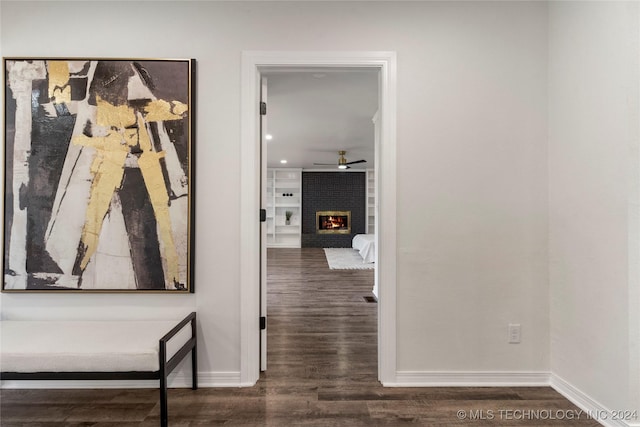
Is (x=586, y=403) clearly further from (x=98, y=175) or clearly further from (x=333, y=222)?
(x=333, y=222)

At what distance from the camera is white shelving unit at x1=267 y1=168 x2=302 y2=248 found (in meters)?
9.65

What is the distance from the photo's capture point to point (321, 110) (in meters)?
3.91

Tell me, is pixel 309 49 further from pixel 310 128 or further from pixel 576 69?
pixel 310 128

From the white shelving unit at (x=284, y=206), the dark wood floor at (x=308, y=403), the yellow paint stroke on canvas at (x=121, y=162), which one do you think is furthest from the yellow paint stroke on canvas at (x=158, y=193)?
the white shelving unit at (x=284, y=206)

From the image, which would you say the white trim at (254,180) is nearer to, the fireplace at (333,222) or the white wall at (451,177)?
the white wall at (451,177)

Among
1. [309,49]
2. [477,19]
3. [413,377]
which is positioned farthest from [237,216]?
[477,19]

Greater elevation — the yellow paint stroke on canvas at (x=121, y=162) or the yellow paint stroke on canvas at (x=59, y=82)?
the yellow paint stroke on canvas at (x=59, y=82)

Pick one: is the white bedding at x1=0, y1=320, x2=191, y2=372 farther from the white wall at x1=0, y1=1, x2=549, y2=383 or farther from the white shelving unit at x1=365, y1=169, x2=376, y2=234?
the white shelving unit at x1=365, y1=169, x2=376, y2=234

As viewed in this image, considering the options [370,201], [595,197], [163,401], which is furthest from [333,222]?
[163,401]

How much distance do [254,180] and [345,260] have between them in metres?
5.52

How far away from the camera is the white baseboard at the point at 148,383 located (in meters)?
2.02

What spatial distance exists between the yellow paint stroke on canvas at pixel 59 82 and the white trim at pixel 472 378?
2.80 meters

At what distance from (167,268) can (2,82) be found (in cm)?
158

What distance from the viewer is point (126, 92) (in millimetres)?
2020
